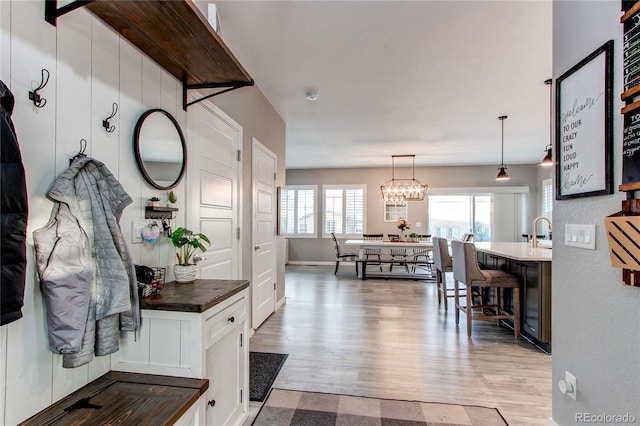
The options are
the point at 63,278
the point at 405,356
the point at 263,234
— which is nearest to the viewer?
the point at 63,278

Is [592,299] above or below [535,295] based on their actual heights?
above

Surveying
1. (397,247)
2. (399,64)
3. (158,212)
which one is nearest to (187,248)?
(158,212)

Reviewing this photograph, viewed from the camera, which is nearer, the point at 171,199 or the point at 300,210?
the point at 171,199

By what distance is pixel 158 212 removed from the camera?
5.78 ft

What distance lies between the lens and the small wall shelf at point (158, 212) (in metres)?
1.69

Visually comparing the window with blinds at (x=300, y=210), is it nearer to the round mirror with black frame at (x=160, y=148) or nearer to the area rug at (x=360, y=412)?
the area rug at (x=360, y=412)

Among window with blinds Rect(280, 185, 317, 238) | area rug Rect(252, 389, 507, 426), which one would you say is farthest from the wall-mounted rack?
window with blinds Rect(280, 185, 317, 238)

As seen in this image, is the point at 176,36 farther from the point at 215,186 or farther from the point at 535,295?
the point at 535,295

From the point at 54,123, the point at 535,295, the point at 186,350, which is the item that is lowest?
the point at 535,295

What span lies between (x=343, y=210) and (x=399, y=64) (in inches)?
225

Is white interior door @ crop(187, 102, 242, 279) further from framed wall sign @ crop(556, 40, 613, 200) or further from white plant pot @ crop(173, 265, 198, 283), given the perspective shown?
framed wall sign @ crop(556, 40, 613, 200)

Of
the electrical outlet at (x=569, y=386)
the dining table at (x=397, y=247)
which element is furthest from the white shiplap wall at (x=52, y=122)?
the dining table at (x=397, y=247)

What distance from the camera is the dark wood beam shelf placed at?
1.30 meters

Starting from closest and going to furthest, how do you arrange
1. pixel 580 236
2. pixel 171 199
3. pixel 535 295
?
pixel 580 236 < pixel 171 199 < pixel 535 295
